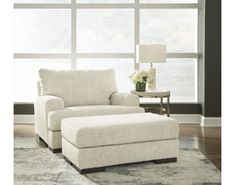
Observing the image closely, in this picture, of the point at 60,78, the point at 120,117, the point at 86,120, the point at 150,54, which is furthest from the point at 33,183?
the point at 150,54

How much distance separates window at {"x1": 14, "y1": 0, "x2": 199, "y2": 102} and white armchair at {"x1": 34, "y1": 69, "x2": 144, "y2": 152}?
146 cm

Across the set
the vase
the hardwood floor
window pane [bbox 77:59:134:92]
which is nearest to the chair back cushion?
the vase

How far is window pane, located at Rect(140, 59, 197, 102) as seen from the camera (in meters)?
6.74

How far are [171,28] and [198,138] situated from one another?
214 cm

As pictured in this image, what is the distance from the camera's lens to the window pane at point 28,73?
674cm

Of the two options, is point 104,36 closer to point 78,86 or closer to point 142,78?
point 142,78

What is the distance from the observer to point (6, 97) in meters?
0.75

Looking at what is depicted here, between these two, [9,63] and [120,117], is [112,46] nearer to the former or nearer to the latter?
[120,117]

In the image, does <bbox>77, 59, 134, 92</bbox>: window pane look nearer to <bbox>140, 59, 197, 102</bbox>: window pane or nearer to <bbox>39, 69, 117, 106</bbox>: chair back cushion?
<bbox>140, 59, 197, 102</bbox>: window pane

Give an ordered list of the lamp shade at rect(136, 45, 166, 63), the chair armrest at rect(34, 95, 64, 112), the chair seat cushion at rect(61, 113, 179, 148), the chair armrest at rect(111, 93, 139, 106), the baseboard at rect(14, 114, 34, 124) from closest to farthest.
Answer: the chair seat cushion at rect(61, 113, 179, 148) → the chair armrest at rect(34, 95, 64, 112) → the chair armrest at rect(111, 93, 139, 106) → the lamp shade at rect(136, 45, 166, 63) → the baseboard at rect(14, 114, 34, 124)

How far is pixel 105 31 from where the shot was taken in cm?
677

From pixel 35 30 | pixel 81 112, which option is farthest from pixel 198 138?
pixel 35 30

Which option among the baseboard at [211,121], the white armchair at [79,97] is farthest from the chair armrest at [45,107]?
the baseboard at [211,121]

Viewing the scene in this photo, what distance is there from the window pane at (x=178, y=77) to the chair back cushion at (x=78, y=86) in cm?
163
